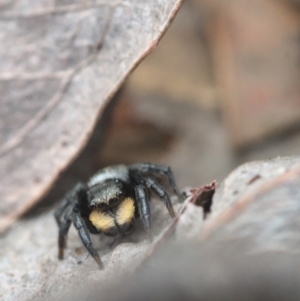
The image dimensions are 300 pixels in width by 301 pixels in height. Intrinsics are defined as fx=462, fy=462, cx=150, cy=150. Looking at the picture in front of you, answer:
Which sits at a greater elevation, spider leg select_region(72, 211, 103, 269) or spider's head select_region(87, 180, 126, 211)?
spider's head select_region(87, 180, 126, 211)

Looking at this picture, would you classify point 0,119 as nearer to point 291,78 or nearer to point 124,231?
point 124,231

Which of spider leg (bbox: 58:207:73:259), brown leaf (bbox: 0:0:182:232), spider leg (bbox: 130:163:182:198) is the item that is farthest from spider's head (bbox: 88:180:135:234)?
brown leaf (bbox: 0:0:182:232)

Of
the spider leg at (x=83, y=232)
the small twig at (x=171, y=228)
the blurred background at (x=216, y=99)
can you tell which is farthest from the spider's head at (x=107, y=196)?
the small twig at (x=171, y=228)

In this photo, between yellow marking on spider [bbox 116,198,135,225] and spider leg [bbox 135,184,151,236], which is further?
yellow marking on spider [bbox 116,198,135,225]

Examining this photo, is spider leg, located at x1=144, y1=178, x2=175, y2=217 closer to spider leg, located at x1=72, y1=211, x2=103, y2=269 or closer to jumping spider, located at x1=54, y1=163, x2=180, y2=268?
jumping spider, located at x1=54, y1=163, x2=180, y2=268

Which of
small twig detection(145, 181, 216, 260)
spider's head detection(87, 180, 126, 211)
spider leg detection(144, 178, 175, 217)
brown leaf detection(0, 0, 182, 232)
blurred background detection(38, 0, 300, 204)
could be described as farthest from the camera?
blurred background detection(38, 0, 300, 204)

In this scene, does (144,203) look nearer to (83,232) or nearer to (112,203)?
(112,203)

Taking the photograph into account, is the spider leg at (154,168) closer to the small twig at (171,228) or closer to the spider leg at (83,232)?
the spider leg at (83,232)

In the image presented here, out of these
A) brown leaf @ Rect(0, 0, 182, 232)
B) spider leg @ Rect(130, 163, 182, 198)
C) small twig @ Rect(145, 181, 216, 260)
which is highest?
brown leaf @ Rect(0, 0, 182, 232)
